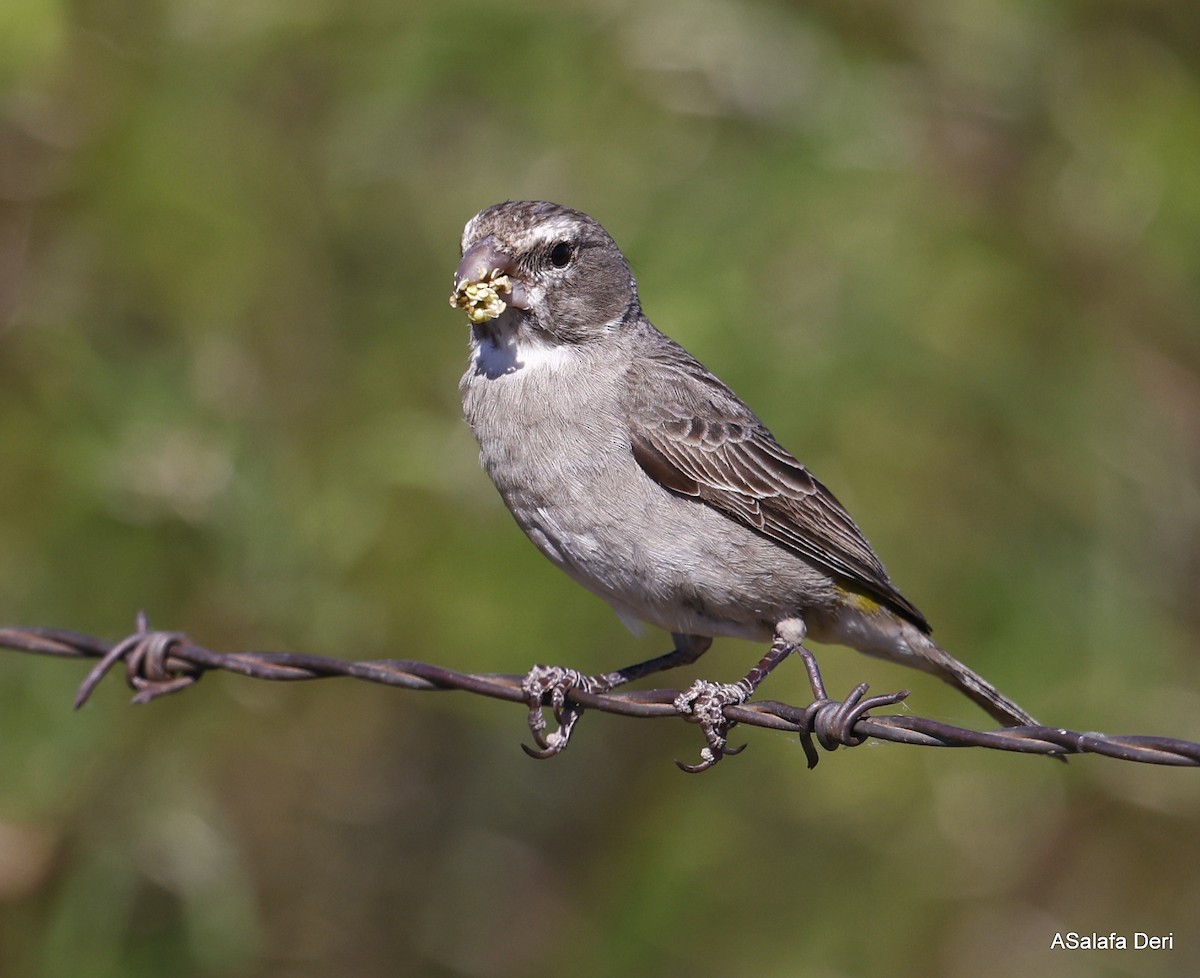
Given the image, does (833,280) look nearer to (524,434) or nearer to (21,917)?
(524,434)

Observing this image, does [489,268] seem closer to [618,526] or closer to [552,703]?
[618,526]

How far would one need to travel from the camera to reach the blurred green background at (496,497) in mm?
6352

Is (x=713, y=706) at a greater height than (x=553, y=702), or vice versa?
(x=553, y=702)

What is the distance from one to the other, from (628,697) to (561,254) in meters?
1.82

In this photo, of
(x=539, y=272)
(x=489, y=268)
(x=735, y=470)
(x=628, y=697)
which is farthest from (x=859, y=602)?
(x=489, y=268)

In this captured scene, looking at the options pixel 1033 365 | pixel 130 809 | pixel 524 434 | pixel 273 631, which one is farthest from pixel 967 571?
pixel 130 809

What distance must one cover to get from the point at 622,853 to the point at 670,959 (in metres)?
0.52

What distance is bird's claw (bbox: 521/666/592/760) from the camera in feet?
15.8

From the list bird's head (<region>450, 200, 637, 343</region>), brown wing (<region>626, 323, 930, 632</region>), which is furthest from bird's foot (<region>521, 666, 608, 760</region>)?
bird's head (<region>450, 200, 637, 343</region>)

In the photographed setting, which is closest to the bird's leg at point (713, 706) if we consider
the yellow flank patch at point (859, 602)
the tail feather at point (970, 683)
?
the yellow flank patch at point (859, 602)

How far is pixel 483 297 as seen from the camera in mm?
4906

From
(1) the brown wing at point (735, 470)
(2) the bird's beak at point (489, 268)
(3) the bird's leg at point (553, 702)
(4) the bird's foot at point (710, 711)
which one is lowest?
(4) the bird's foot at point (710, 711)

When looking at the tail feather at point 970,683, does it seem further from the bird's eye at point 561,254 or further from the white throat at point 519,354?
the bird's eye at point 561,254

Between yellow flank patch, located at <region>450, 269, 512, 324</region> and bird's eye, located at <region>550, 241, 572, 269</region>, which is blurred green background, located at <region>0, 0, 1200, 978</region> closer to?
bird's eye, located at <region>550, 241, 572, 269</region>
